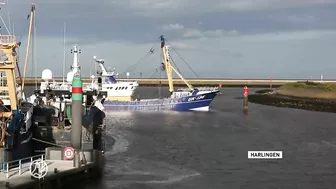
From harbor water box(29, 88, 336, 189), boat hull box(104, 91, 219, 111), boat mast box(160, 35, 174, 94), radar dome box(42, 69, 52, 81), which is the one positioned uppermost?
boat mast box(160, 35, 174, 94)

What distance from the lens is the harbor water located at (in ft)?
94.2

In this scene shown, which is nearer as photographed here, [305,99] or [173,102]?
[173,102]

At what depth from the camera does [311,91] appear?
388ft

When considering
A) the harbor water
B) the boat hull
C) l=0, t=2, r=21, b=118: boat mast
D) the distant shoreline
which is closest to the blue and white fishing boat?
the boat hull

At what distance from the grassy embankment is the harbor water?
51.3 meters

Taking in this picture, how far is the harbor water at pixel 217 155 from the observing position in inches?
1131

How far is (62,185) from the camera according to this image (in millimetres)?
23766

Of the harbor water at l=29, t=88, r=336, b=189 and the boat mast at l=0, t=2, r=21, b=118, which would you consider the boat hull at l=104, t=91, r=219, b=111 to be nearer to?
the harbor water at l=29, t=88, r=336, b=189

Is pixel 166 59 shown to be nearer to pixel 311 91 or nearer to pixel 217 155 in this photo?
pixel 311 91

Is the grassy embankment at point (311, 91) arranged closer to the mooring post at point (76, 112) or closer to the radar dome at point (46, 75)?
the radar dome at point (46, 75)

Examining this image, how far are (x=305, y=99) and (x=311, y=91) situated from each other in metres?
9.38

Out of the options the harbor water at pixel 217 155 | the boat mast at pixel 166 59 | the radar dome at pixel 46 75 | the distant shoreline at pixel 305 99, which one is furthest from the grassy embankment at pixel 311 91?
the radar dome at pixel 46 75

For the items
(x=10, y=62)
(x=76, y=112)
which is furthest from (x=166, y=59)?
(x=76, y=112)

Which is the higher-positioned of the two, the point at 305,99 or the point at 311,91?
the point at 311,91
